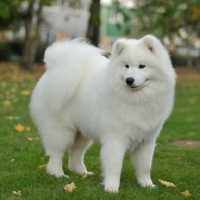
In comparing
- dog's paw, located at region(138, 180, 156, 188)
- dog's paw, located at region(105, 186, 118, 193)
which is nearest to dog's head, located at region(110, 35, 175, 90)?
dog's paw, located at region(105, 186, 118, 193)

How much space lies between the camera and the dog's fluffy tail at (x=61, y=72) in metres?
5.39

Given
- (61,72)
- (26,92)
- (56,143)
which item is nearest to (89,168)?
(56,143)

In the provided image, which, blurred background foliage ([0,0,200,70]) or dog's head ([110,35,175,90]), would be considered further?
blurred background foliage ([0,0,200,70])

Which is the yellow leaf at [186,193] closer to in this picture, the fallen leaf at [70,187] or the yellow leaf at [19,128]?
the fallen leaf at [70,187]

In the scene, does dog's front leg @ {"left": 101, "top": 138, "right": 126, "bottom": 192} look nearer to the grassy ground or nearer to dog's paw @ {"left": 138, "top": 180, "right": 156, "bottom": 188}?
the grassy ground

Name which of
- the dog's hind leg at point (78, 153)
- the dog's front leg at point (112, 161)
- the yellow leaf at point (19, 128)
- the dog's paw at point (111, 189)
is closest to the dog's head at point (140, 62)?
the dog's front leg at point (112, 161)

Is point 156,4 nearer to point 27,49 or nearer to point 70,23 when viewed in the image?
point 27,49

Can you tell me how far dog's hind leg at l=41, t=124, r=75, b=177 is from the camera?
18.3ft

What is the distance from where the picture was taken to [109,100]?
5004mm

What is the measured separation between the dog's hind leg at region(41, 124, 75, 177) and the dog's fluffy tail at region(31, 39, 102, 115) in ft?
0.82

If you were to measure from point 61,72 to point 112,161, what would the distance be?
1268mm

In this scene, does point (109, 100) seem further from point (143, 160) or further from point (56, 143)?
point (56, 143)


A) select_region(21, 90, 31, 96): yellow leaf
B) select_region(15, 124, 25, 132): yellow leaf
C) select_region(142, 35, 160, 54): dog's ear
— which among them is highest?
select_region(142, 35, 160, 54): dog's ear

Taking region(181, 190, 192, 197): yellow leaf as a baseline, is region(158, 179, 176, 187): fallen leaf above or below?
below
